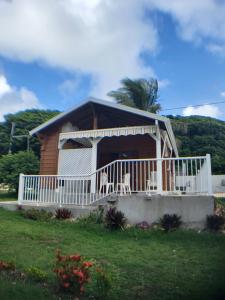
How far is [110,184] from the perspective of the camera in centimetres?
1085

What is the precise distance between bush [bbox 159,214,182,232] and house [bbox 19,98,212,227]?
3.58 ft

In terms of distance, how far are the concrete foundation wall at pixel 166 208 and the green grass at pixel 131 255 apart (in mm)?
611

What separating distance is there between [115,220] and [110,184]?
175cm

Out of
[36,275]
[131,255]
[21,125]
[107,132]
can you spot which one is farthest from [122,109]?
[21,125]

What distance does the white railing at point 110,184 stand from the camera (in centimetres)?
998

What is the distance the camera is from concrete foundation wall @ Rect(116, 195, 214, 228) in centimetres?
913

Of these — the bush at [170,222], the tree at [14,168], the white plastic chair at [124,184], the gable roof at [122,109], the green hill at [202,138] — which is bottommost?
the bush at [170,222]

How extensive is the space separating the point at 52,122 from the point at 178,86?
8.50 metres

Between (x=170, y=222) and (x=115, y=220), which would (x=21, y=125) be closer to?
(x=115, y=220)

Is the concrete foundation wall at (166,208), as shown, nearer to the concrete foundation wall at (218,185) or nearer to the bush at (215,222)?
the bush at (215,222)

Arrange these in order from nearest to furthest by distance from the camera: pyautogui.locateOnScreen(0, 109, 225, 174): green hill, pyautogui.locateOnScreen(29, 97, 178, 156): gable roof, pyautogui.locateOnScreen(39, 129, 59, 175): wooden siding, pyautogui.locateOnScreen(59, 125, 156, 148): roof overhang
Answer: pyautogui.locateOnScreen(29, 97, 178, 156): gable roof → pyautogui.locateOnScreen(59, 125, 156, 148): roof overhang → pyautogui.locateOnScreen(39, 129, 59, 175): wooden siding → pyautogui.locateOnScreen(0, 109, 225, 174): green hill

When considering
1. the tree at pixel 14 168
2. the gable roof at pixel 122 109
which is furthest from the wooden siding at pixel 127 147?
the tree at pixel 14 168

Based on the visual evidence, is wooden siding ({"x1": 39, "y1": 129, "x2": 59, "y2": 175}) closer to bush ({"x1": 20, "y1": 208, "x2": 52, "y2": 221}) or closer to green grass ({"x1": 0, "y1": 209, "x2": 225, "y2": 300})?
bush ({"x1": 20, "y1": 208, "x2": 52, "y2": 221})

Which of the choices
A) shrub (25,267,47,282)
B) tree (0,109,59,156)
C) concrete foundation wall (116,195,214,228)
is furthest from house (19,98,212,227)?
tree (0,109,59,156)
